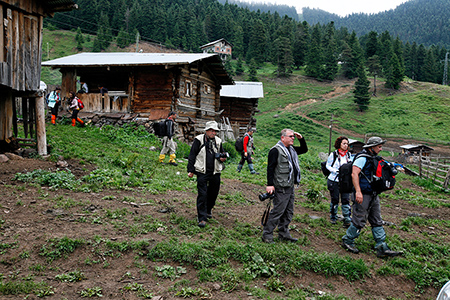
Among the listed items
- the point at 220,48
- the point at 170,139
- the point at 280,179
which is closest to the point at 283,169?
the point at 280,179

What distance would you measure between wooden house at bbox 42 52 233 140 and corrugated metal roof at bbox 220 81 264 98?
276 inches

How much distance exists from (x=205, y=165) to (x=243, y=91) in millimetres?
22523

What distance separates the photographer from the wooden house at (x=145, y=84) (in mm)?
16719

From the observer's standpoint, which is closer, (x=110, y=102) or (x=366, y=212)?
(x=366, y=212)

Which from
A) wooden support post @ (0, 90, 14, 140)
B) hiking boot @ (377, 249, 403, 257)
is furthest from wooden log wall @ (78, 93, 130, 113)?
hiking boot @ (377, 249, 403, 257)

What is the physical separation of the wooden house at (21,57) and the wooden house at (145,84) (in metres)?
6.45

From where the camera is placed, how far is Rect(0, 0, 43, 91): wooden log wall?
26.8ft

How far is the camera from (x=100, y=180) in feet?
27.8

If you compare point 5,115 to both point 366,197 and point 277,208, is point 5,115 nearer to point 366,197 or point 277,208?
point 277,208

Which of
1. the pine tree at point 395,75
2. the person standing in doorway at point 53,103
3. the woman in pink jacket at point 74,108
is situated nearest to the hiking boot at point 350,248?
the woman in pink jacket at point 74,108

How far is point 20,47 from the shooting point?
28.5 ft

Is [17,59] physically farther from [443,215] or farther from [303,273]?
[443,215]

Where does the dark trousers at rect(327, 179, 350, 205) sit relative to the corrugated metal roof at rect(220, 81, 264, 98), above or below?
below

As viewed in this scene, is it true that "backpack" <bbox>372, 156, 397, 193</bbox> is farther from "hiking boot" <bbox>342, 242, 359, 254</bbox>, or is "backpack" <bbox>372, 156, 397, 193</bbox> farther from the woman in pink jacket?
the woman in pink jacket
